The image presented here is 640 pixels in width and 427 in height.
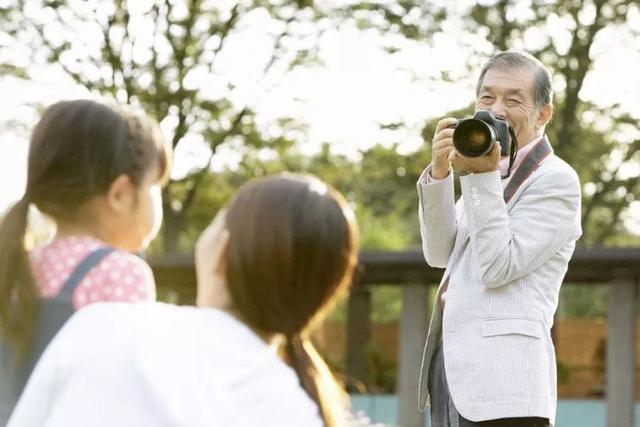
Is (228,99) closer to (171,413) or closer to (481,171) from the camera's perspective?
(481,171)

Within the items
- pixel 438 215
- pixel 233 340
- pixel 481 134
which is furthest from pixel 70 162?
pixel 438 215

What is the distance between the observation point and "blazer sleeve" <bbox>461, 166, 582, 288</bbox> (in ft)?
10.9

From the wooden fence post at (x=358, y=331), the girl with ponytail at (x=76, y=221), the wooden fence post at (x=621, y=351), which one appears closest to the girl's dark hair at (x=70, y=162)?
the girl with ponytail at (x=76, y=221)

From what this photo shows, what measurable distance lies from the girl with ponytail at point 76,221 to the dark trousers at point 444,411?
1.25m

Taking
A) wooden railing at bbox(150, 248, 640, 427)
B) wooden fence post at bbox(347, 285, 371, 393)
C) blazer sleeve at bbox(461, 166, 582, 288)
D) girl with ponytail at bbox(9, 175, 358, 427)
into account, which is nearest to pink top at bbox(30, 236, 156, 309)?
girl with ponytail at bbox(9, 175, 358, 427)

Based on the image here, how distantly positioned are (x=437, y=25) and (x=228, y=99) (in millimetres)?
3054

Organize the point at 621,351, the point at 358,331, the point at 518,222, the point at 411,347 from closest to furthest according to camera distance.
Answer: the point at 518,222 < the point at 621,351 < the point at 411,347 < the point at 358,331

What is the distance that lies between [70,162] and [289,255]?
2.41ft

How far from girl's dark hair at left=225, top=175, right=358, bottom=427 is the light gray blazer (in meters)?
1.36

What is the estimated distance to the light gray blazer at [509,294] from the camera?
10.9ft

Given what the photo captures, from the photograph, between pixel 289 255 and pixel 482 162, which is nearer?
pixel 289 255

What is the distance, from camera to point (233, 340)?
6.42ft

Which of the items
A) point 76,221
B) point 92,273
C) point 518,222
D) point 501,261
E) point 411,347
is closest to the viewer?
point 92,273

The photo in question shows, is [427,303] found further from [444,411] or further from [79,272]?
[79,272]
